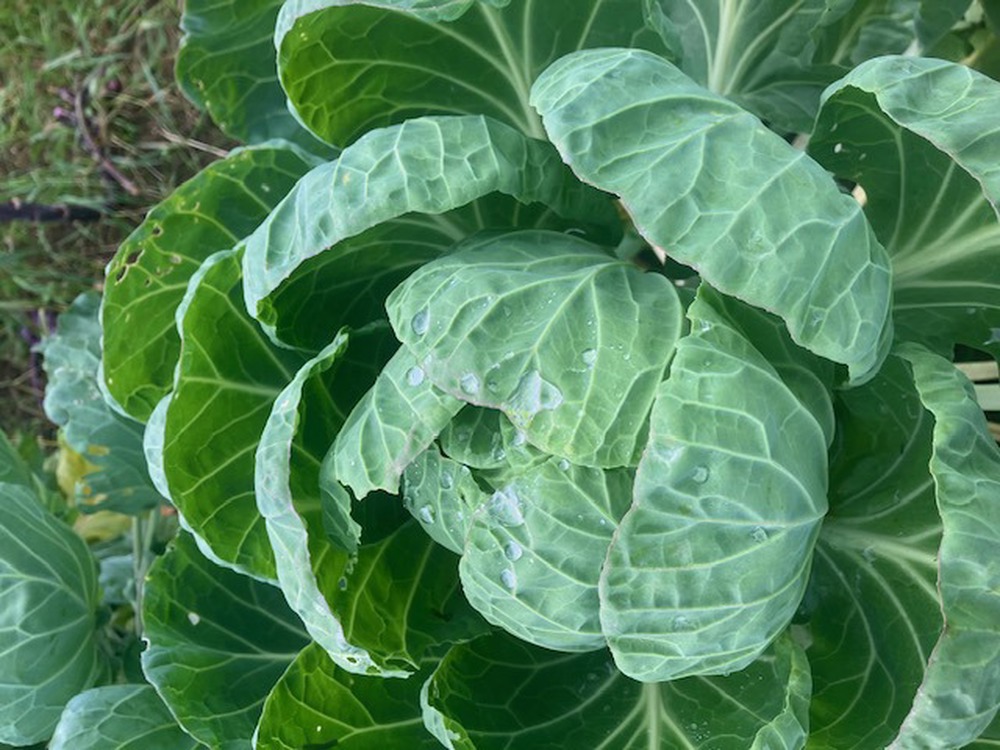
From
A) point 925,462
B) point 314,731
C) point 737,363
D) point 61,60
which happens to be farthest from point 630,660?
point 61,60

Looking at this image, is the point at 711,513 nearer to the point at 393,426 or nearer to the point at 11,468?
the point at 393,426

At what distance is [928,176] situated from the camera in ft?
4.58

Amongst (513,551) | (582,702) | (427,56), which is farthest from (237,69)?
(582,702)

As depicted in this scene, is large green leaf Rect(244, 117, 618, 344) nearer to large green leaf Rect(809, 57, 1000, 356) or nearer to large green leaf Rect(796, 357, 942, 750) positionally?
large green leaf Rect(809, 57, 1000, 356)

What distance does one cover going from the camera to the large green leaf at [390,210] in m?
1.28

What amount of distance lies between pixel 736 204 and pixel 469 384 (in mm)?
362

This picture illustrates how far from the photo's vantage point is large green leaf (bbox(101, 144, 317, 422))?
1750mm

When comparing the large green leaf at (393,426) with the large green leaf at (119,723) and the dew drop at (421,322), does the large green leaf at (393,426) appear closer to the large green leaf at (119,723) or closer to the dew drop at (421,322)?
the dew drop at (421,322)

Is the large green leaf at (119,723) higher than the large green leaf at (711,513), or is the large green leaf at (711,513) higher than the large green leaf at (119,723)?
the large green leaf at (711,513)

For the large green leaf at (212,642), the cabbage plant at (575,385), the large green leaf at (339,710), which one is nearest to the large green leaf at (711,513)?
the cabbage plant at (575,385)

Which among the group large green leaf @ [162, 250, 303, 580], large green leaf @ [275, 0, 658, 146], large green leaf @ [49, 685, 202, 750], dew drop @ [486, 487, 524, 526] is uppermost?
large green leaf @ [275, 0, 658, 146]

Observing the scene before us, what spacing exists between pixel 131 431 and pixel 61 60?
6.38ft

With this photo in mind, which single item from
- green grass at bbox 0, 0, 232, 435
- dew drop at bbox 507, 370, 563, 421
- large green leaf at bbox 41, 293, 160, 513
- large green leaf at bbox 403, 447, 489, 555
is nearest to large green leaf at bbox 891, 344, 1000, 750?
dew drop at bbox 507, 370, 563, 421

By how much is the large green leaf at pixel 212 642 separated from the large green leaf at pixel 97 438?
1.54ft
